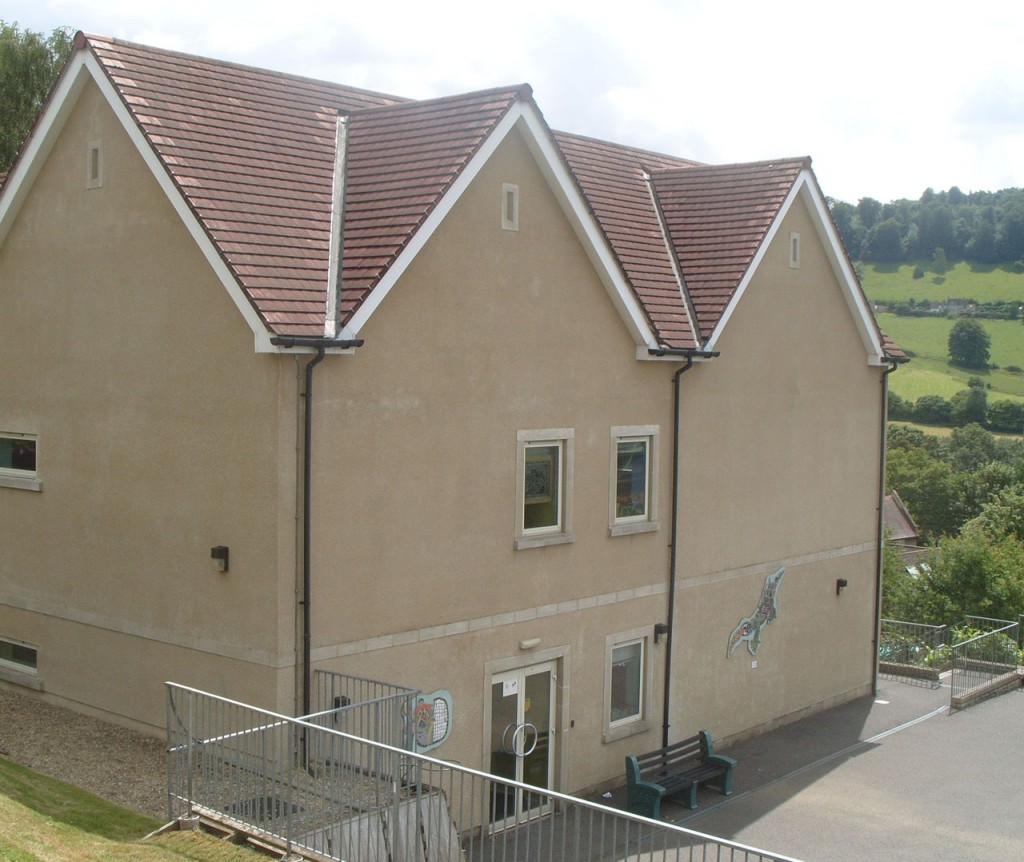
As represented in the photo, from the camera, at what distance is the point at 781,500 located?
21266 millimetres

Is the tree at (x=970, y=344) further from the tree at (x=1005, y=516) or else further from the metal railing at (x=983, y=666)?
the metal railing at (x=983, y=666)

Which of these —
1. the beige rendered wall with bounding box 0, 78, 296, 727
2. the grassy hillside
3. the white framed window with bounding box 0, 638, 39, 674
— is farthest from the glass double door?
the grassy hillside

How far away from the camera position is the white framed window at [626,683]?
17.7 m

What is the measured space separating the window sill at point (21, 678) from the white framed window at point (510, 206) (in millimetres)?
8566

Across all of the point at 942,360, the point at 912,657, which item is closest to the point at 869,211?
the point at 942,360

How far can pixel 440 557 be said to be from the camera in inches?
591

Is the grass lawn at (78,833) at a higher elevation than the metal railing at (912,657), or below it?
higher

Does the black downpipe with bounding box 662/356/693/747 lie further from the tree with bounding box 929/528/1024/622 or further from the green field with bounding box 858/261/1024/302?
the green field with bounding box 858/261/1024/302

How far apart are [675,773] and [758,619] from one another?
3855 millimetres

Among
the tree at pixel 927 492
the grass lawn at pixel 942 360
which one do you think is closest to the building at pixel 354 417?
the tree at pixel 927 492

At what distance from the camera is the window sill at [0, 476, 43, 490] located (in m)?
16.0

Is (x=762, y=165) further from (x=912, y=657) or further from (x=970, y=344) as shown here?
(x=970, y=344)

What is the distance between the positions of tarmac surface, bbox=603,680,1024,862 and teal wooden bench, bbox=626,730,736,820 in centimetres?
26

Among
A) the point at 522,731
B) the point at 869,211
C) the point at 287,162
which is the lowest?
the point at 522,731
